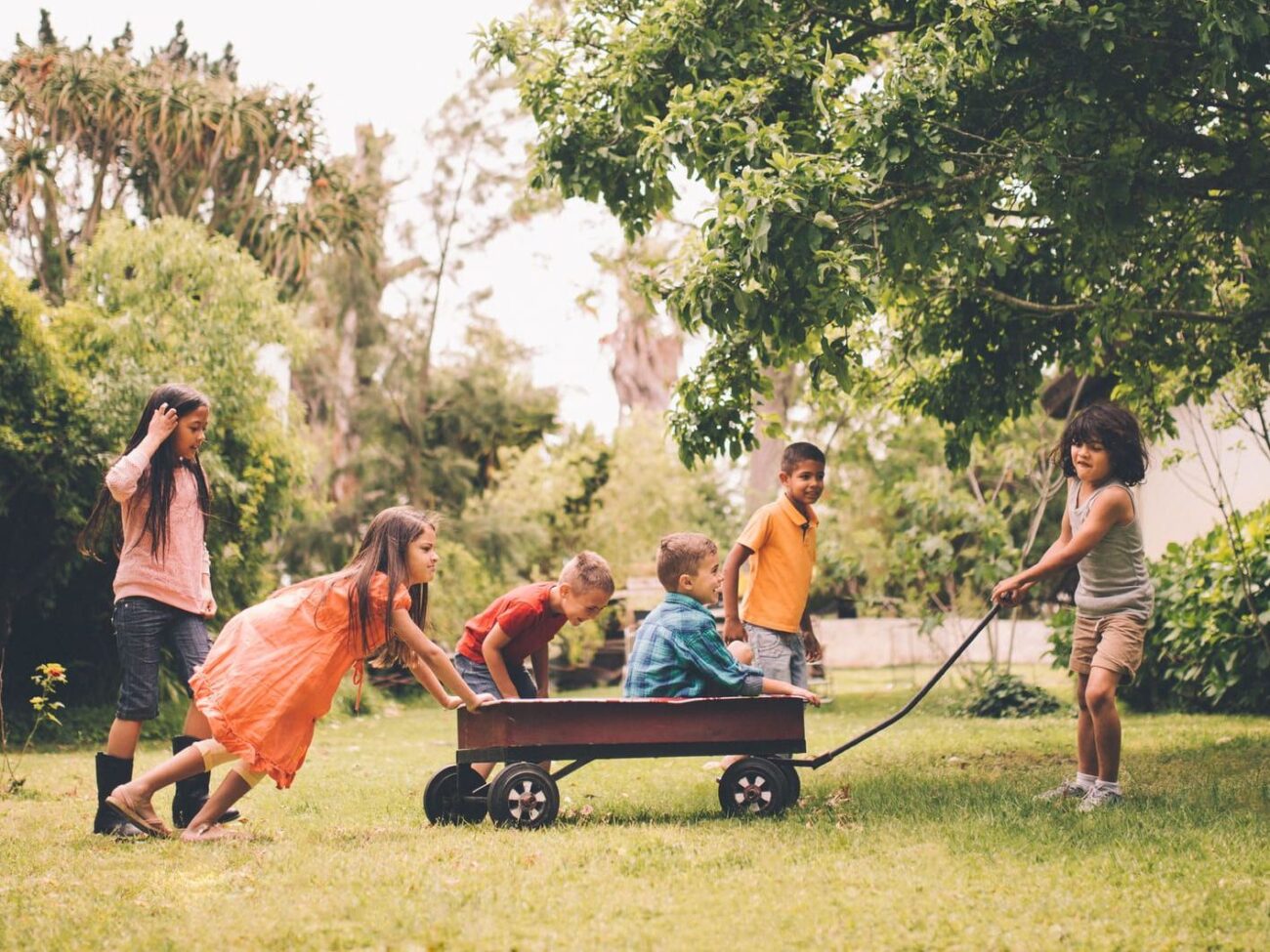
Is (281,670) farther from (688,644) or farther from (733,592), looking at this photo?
(733,592)

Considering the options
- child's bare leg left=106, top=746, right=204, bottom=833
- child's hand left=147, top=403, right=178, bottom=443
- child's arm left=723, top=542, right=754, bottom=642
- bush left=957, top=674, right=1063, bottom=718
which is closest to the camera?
child's bare leg left=106, top=746, right=204, bottom=833

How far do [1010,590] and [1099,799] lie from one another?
1077mm

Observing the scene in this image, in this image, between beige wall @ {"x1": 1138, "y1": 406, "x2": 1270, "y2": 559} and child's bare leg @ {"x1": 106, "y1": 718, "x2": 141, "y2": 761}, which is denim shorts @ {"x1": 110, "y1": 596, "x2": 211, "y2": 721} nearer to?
child's bare leg @ {"x1": 106, "y1": 718, "x2": 141, "y2": 761}

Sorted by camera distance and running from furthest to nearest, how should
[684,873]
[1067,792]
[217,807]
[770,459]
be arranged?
1. [770,459]
2. [1067,792]
3. [217,807]
4. [684,873]

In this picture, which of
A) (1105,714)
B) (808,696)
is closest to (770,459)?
(1105,714)

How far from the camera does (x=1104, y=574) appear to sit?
599 centimetres

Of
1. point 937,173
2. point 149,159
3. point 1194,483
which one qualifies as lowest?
point 1194,483

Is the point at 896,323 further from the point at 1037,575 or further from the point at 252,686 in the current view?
the point at 252,686

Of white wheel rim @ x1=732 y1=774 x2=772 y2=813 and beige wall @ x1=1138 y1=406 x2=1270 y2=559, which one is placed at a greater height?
beige wall @ x1=1138 y1=406 x2=1270 y2=559

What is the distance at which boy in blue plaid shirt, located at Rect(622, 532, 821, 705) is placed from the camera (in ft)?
19.5

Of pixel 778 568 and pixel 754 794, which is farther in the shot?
pixel 778 568

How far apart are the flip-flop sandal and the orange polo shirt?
2952mm

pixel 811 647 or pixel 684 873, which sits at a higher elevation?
pixel 811 647

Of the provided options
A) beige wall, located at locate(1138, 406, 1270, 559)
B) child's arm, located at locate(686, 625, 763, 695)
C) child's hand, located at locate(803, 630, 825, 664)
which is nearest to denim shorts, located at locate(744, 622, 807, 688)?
child's hand, located at locate(803, 630, 825, 664)
